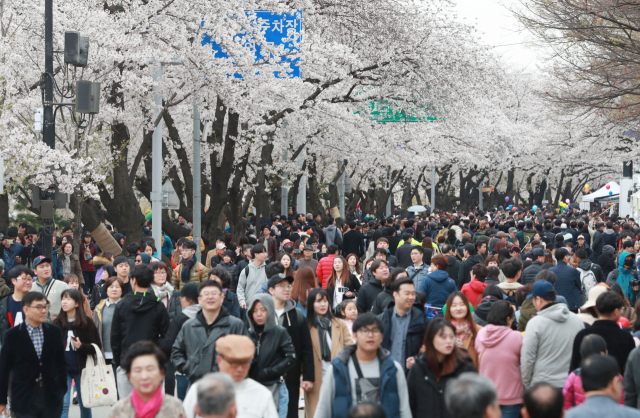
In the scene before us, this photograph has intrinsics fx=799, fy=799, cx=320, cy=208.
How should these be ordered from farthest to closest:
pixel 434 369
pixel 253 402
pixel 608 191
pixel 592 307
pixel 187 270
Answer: pixel 608 191 < pixel 187 270 < pixel 592 307 < pixel 434 369 < pixel 253 402

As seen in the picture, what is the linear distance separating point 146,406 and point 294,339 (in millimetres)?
2505

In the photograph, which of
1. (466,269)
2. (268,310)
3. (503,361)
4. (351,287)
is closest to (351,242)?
(466,269)

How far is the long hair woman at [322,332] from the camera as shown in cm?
729

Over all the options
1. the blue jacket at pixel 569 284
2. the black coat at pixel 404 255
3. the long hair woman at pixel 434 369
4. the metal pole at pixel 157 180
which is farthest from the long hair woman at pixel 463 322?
the metal pole at pixel 157 180

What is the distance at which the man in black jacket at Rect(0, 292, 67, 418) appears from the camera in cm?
662

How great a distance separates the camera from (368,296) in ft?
29.2

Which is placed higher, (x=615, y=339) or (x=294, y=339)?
(x=615, y=339)

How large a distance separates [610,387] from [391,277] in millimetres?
4288

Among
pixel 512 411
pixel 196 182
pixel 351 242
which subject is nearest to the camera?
pixel 512 411

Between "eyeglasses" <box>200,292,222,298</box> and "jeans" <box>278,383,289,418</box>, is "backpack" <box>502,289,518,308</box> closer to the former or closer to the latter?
"jeans" <box>278,383,289,418</box>

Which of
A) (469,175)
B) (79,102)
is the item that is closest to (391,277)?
(79,102)

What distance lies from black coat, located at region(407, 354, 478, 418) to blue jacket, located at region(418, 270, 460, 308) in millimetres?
3683

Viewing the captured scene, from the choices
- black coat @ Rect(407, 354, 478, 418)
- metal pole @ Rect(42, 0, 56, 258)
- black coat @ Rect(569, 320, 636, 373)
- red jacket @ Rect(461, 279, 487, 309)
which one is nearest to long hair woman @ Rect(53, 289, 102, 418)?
black coat @ Rect(407, 354, 478, 418)

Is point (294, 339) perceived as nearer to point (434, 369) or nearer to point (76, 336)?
point (434, 369)
